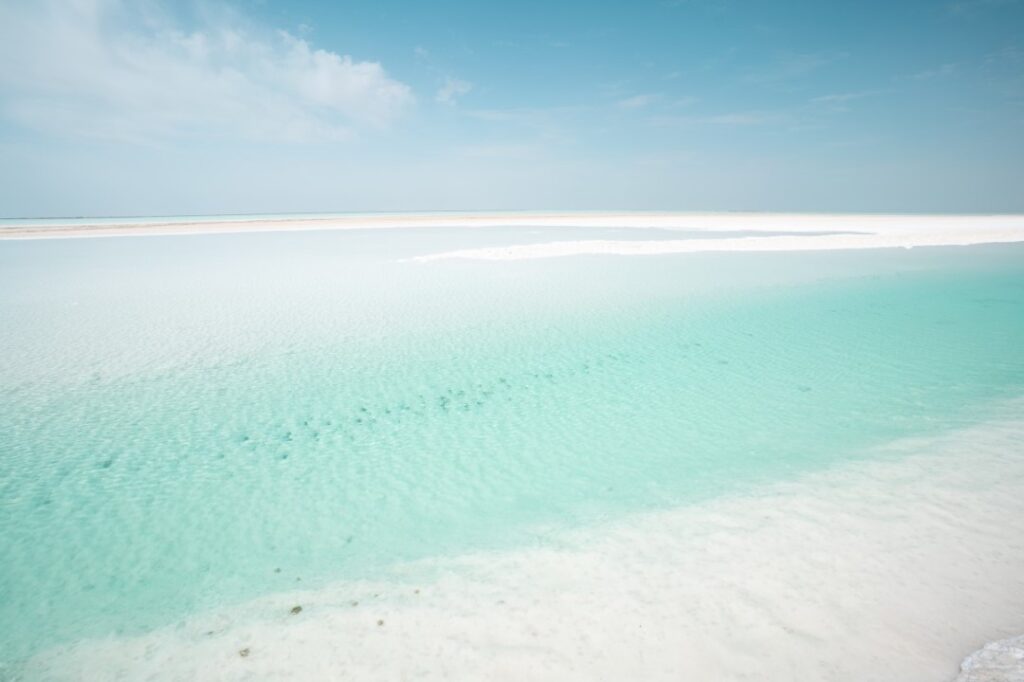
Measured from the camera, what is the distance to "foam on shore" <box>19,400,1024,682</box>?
9.48 ft

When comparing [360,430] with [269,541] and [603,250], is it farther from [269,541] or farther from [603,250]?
[603,250]

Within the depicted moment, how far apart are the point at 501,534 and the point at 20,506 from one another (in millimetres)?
4425

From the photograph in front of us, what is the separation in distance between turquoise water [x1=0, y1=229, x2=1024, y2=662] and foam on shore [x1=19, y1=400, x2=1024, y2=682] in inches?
11.9

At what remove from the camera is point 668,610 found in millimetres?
3256

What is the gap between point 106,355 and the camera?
9148 mm

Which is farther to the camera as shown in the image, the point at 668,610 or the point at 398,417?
the point at 398,417

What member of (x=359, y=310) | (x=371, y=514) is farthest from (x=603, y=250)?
(x=371, y=514)

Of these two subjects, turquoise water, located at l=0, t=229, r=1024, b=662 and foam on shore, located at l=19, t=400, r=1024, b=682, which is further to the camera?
turquoise water, located at l=0, t=229, r=1024, b=662

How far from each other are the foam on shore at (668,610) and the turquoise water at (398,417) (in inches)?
11.9

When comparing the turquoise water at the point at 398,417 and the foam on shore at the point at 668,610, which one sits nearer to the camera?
the foam on shore at the point at 668,610

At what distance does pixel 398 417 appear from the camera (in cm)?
649

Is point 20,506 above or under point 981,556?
under

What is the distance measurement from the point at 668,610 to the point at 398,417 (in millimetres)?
4133

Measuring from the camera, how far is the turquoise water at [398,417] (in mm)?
4012
